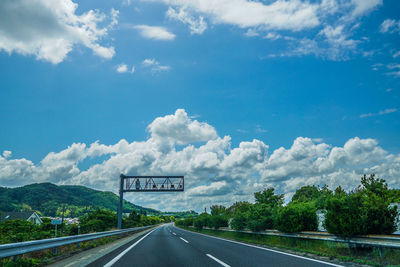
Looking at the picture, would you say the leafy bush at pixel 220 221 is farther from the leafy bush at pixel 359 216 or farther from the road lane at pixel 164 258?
the leafy bush at pixel 359 216

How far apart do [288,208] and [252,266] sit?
29.1ft

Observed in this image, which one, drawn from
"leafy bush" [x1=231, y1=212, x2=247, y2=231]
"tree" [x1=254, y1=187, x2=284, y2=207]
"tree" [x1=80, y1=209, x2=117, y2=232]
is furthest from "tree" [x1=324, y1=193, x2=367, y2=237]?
"tree" [x1=254, y1=187, x2=284, y2=207]

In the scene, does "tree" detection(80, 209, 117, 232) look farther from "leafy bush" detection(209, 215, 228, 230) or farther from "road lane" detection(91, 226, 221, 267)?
"road lane" detection(91, 226, 221, 267)

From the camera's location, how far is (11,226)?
1362 inches

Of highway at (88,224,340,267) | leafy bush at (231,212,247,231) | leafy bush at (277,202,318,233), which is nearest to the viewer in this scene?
highway at (88,224,340,267)

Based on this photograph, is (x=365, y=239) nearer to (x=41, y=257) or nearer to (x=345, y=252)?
(x=345, y=252)

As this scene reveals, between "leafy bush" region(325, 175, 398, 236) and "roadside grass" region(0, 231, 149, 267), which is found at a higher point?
"leafy bush" region(325, 175, 398, 236)

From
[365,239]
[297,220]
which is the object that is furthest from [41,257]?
[297,220]

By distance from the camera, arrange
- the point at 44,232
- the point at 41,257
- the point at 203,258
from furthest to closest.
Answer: the point at 44,232
the point at 203,258
the point at 41,257

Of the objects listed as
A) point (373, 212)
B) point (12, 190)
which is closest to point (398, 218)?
point (373, 212)

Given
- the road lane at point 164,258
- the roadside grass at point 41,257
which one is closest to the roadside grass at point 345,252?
the road lane at point 164,258

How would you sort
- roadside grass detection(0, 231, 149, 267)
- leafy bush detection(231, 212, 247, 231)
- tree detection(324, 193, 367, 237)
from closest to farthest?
roadside grass detection(0, 231, 149, 267) → tree detection(324, 193, 367, 237) → leafy bush detection(231, 212, 247, 231)

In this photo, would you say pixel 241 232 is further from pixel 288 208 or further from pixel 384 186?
pixel 384 186

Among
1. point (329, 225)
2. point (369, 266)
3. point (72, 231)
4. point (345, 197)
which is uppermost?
point (345, 197)
